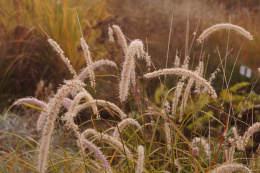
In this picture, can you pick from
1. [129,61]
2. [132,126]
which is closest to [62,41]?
[132,126]

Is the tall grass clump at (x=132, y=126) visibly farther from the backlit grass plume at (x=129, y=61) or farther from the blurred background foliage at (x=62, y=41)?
the blurred background foliage at (x=62, y=41)

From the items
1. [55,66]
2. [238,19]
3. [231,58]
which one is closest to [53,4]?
[55,66]

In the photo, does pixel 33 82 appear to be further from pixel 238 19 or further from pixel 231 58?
pixel 238 19

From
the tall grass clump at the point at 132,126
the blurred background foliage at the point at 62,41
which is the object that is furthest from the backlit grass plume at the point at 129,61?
the blurred background foliage at the point at 62,41

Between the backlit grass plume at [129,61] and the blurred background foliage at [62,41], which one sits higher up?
the backlit grass plume at [129,61]

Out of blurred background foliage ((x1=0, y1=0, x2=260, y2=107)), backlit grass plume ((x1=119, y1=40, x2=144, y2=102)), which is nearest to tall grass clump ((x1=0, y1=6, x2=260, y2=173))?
backlit grass plume ((x1=119, y1=40, x2=144, y2=102))

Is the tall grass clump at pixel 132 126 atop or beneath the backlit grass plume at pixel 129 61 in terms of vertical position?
beneath

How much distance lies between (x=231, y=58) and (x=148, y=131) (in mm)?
2286

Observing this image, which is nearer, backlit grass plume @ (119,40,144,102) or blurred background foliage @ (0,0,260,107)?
backlit grass plume @ (119,40,144,102)

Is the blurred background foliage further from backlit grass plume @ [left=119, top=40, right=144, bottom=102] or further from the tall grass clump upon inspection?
backlit grass plume @ [left=119, top=40, right=144, bottom=102]

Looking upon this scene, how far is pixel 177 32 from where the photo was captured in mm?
5410

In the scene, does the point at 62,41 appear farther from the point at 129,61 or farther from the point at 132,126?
the point at 129,61

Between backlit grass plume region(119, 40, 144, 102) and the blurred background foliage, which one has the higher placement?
backlit grass plume region(119, 40, 144, 102)

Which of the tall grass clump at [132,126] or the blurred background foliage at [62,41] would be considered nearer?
the tall grass clump at [132,126]
